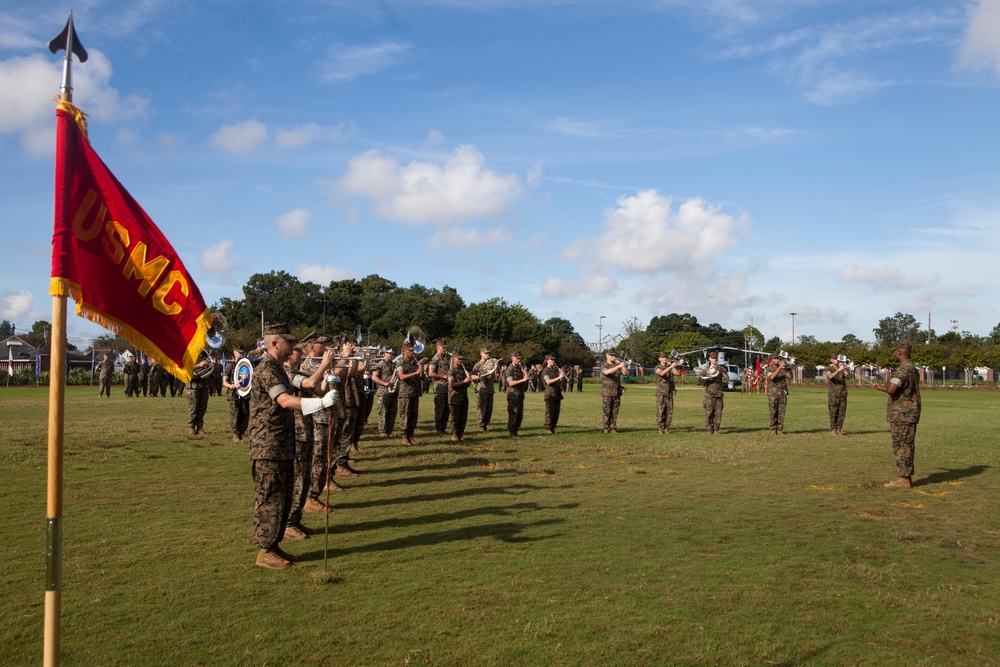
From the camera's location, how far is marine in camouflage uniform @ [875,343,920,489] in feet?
40.6

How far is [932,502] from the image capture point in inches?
437

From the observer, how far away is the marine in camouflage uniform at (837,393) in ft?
67.4

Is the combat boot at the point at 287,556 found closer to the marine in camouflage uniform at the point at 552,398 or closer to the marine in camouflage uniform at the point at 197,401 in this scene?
the marine in camouflage uniform at the point at 197,401

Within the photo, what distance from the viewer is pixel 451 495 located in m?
11.2

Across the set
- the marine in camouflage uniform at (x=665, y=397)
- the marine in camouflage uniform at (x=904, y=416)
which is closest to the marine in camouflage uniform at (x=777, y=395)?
the marine in camouflage uniform at (x=665, y=397)

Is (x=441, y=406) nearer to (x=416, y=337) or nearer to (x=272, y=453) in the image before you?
(x=416, y=337)

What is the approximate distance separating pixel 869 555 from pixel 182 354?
6854mm

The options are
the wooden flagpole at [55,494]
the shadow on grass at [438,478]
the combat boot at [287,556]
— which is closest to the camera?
the wooden flagpole at [55,494]

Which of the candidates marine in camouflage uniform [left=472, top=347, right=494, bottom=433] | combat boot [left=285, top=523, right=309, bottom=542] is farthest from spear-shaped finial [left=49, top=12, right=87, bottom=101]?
marine in camouflage uniform [left=472, top=347, right=494, bottom=433]

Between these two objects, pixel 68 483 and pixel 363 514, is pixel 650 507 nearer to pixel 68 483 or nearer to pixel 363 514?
pixel 363 514

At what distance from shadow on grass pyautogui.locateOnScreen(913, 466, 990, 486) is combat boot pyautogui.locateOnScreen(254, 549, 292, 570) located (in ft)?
34.1

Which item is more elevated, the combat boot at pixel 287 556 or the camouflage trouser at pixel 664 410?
the camouflage trouser at pixel 664 410

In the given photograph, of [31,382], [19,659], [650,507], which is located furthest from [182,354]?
[31,382]

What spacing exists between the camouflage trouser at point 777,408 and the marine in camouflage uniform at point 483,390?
7.51 meters
